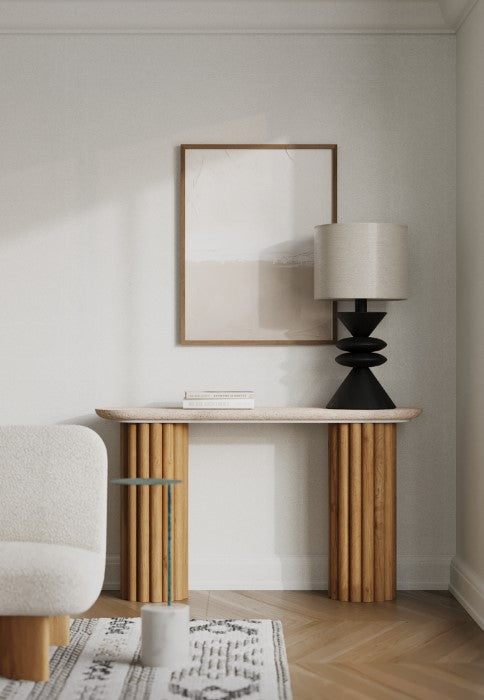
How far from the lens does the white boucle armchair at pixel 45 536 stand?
2496 millimetres

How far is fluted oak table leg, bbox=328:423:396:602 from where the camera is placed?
3602 millimetres

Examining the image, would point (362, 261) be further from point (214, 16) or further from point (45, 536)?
point (45, 536)

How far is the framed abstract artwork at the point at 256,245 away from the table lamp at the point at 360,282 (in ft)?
0.75

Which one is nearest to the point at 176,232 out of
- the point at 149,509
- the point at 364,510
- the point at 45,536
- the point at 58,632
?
the point at 149,509

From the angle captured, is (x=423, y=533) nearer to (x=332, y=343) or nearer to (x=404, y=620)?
(x=404, y=620)

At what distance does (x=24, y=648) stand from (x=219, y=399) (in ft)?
4.41

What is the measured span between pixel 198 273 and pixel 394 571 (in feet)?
5.19

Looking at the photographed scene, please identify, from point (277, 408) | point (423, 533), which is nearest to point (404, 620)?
point (423, 533)

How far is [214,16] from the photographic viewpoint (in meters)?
3.85

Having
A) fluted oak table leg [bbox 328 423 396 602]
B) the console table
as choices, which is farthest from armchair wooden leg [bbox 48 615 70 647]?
fluted oak table leg [bbox 328 423 396 602]

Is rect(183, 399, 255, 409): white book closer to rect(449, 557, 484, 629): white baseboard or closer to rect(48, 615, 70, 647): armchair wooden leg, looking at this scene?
rect(48, 615, 70, 647): armchair wooden leg

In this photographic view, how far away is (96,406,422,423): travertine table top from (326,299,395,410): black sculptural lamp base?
50mm

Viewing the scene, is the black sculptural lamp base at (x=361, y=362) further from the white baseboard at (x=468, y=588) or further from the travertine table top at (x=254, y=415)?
the white baseboard at (x=468, y=588)

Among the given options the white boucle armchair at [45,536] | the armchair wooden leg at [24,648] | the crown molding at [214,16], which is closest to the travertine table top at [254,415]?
the white boucle armchair at [45,536]
